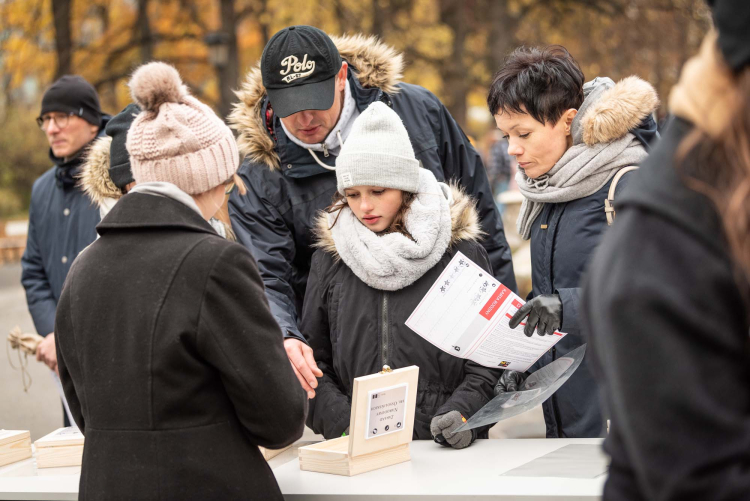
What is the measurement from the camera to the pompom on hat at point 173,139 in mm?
1858

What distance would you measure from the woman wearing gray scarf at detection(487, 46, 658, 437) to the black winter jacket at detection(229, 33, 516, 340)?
0.53m

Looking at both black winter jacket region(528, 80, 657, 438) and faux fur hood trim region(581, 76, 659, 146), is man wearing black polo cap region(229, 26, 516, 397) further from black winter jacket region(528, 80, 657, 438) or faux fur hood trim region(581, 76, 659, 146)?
faux fur hood trim region(581, 76, 659, 146)

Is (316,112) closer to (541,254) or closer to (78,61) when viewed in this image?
(541,254)

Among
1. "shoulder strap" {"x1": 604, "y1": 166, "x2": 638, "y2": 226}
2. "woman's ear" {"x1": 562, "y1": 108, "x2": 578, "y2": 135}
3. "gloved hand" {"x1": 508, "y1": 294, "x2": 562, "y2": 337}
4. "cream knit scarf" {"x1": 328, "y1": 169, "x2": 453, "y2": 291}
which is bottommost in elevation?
"gloved hand" {"x1": 508, "y1": 294, "x2": 562, "y2": 337}

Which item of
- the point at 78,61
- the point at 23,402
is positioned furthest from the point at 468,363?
the point at 78,61

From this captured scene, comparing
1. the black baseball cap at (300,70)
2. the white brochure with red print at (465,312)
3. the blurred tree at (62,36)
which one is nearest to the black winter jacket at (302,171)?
the black baseball cap at (300,70)

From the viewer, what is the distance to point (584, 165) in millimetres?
2562

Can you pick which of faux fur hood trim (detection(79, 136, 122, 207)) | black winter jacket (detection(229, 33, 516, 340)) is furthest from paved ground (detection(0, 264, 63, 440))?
black winter jacket (detection(229, 33, 516, 340))

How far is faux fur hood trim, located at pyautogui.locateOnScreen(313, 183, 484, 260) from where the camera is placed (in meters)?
2.70

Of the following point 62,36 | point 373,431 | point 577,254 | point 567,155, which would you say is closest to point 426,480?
point 373,431

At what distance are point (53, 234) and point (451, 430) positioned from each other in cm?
268

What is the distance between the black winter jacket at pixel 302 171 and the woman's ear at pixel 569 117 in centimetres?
62

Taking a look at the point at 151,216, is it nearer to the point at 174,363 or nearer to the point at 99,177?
the point at 174,363

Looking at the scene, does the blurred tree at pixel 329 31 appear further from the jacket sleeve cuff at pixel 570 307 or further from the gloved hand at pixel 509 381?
the jacket sleeve cuff at pixel 570 307
